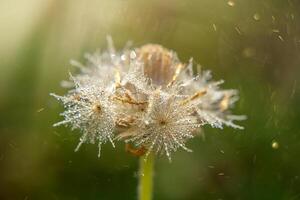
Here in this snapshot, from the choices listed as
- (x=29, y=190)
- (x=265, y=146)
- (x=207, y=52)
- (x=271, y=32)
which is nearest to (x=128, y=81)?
(x=29, y=190)

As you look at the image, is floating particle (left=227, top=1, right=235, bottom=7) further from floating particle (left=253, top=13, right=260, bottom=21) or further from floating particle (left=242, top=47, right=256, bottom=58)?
floating particle (left=242, top=47, right=256, bottom=58)

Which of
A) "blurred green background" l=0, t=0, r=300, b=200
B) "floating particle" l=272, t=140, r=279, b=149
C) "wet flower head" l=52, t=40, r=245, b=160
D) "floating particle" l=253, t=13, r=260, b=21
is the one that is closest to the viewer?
"wet flower head" l=52, t=40, r=245, b=160

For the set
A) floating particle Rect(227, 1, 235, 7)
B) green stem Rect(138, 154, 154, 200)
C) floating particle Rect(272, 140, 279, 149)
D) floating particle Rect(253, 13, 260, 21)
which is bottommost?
green stem Rect(138, 154, 154, 200)


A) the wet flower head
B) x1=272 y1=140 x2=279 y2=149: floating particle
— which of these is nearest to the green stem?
the wet flower head

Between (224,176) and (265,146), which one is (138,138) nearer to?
(224,176)

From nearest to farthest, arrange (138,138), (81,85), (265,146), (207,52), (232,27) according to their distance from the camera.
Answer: (138,138)
(81,85)
(265,146)
(207,52)
(232,27)

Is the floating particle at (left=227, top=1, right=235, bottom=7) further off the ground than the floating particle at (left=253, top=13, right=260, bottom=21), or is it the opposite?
the floating particle at (left=227, top=1, right=235, bottom=7)
